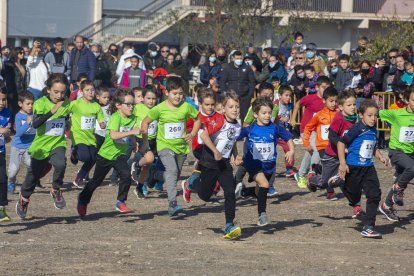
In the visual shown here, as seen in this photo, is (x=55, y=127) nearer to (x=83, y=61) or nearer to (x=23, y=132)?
(x=23, y=132)

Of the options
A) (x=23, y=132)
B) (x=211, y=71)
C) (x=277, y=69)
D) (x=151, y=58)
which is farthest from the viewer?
(x=151, y=58)

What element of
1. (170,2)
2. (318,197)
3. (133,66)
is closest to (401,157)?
(318,197)

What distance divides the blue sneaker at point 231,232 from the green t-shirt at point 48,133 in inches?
98.9

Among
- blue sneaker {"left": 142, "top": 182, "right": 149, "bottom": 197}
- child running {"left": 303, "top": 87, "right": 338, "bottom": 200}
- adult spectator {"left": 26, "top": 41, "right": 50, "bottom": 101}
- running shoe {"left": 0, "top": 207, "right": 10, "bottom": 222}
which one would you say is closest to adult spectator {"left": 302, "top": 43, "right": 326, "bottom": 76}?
adult spectator {"left": 26, "top": 41, "right": 50, "bottom": 101}

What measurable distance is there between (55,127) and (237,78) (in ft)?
35.7

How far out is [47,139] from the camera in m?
13.0

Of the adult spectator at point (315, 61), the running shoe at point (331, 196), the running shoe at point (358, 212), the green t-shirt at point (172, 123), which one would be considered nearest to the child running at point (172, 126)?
the green t-shirt at point (172, 123)

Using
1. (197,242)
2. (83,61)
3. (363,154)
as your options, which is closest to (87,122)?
(197,242)

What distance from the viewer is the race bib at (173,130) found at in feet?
44.0

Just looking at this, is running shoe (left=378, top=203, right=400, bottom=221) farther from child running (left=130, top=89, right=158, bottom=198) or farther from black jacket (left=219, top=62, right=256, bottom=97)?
black jacket (left=219, top=62, right=256, bottom=97)

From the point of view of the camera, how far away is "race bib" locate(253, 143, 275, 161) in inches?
504

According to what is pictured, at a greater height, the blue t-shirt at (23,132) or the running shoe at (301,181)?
the blue t-shirt at (23,132)

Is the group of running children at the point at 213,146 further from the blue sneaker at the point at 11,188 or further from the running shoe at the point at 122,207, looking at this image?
the blue sneaker at the point at 11,188

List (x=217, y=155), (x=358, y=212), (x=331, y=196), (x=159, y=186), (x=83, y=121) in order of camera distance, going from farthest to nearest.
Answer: (x=159, y=186) < (x=331, y=196) < (x=83, y=121) < (x=358, y=212) < (x=217, y=155)
